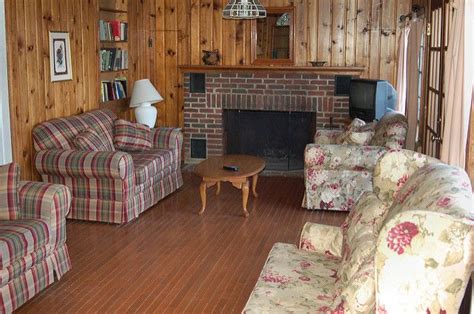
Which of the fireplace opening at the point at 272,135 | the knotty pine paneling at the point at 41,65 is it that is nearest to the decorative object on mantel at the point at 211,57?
the fireplace opening at the point at 272,135

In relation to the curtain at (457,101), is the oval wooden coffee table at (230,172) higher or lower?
lower

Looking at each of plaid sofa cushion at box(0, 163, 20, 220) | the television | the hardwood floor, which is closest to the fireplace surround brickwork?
the television

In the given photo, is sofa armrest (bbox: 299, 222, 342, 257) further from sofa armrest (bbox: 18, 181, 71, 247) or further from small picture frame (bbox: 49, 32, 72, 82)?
small picture frame (bbox: 49, 32, 72, 82)

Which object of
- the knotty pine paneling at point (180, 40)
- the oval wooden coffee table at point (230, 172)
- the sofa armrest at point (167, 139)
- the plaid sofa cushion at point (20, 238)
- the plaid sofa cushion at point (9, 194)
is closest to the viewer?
the plaid sofa cushion at point (20, 238)

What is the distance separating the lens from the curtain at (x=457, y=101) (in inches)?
148

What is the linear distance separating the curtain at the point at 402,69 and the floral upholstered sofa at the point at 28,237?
171 inches

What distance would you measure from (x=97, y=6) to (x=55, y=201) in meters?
3.48

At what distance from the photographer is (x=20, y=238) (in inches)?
147

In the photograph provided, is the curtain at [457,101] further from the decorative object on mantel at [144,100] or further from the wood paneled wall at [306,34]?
the decorative object on mantel at [144,100]

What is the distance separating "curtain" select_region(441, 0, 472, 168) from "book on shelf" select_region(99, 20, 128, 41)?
14.9 feet

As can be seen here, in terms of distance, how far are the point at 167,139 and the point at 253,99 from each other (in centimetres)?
181

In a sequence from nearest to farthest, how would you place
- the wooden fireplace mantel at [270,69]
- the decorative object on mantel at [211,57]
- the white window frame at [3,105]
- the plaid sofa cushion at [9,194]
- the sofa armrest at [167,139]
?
the plaid sofa cushion at [9,194] → the white window frame at [3,105] → the sofa armrest at [167,139] → the wooden fireplace mantel at [270,69] → the decorative object on mantel at [211,57]

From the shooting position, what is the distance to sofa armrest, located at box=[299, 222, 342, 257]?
11.3 feet

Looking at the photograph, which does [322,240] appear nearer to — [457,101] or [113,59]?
[457,101]
